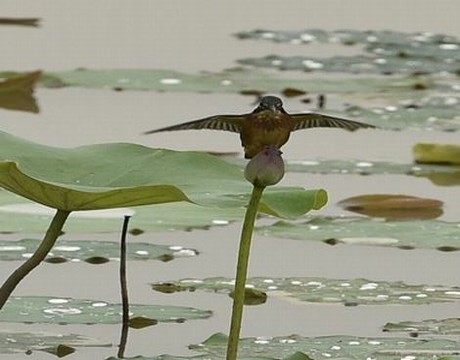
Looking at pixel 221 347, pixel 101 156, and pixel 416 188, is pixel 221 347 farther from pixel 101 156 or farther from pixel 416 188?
pixel 416 188

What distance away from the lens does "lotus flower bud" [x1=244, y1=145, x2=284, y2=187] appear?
54.0 inches

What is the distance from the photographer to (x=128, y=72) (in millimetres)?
4156

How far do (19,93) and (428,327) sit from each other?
7.01 ft

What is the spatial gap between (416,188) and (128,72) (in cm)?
141

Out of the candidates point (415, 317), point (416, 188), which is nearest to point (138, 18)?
point (416, 188)

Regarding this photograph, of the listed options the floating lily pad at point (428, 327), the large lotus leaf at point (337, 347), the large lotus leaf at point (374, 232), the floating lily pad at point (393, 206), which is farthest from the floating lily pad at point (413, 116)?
the large lotus leaf at point (337, 347)

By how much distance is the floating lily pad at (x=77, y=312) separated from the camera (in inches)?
71.9

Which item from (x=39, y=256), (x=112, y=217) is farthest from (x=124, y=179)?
(x=112, y=217)

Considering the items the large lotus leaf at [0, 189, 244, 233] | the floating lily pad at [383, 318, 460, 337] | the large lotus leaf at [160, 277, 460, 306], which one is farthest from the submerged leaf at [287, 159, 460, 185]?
the floating lily pad at [383, 318, 460, 337]

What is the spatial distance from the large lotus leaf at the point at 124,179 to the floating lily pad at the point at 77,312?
0.18 meters

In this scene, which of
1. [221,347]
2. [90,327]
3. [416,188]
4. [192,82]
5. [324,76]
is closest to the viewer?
[221,347]

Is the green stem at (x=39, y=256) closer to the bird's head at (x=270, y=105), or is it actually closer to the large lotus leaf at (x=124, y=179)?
the large lotus leaf at (x=124, y=179)

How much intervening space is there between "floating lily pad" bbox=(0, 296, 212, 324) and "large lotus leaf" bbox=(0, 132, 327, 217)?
18 centimetres

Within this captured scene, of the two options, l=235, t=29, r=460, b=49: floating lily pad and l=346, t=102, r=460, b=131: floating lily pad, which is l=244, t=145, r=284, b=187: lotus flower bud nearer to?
l=346, t=102, r=460, b=131: floating lily pad
